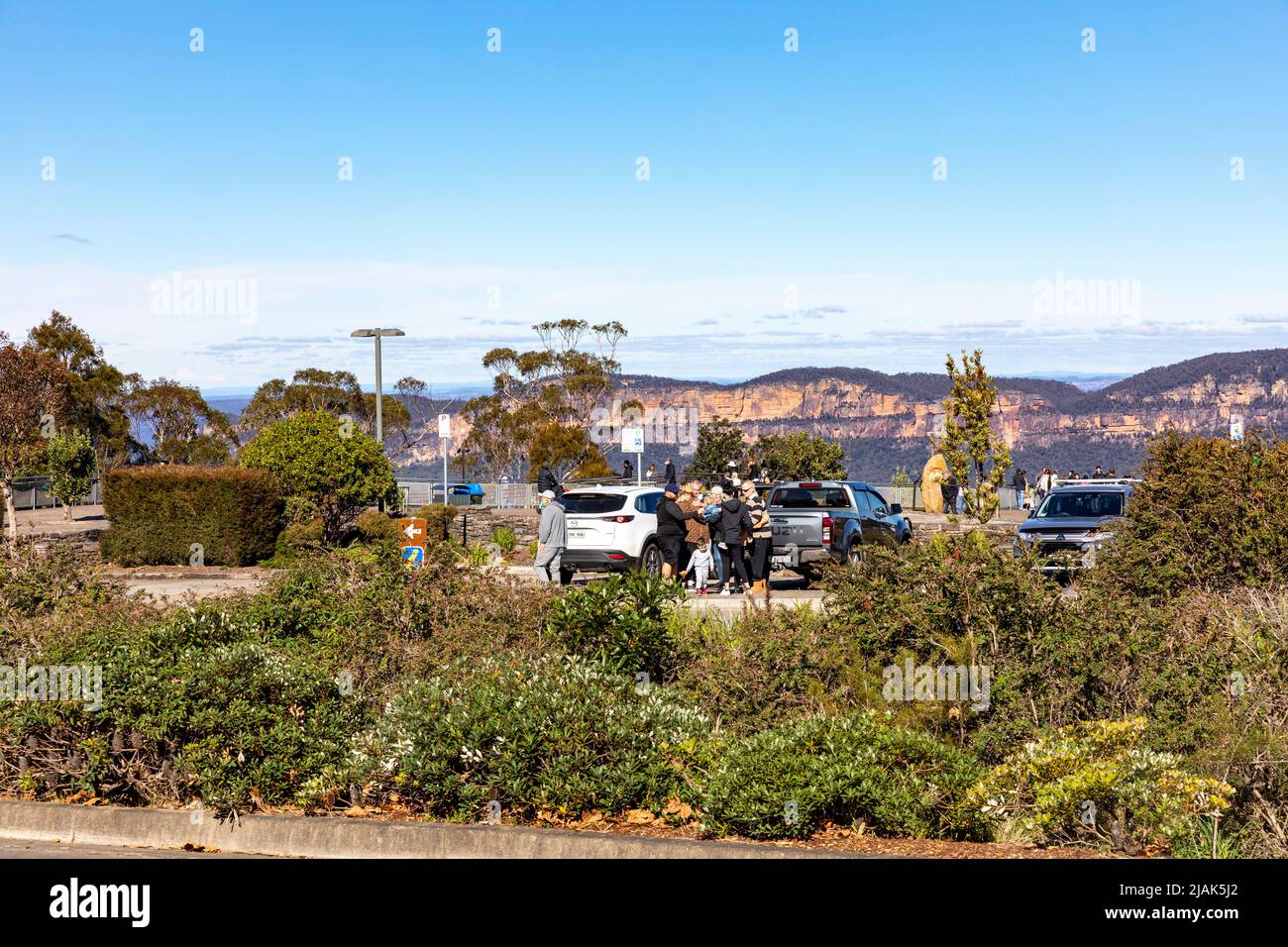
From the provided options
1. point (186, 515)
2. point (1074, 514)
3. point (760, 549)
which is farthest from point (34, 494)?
point (1074, 514)

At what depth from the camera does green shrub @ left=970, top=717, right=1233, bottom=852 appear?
21.5ft

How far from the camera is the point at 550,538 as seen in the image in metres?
19.4

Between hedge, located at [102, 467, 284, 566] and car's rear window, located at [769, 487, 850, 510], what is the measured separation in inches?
406

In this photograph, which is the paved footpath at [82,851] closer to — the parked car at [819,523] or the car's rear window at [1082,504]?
the parked car at [819,523]

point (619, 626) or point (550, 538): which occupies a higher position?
point (619, 626)

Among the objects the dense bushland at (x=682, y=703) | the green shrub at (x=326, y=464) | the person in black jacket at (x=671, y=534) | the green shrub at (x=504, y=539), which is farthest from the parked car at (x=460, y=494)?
the dense bushland at (x=682, y=703)

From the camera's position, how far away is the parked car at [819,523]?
73.6 feet

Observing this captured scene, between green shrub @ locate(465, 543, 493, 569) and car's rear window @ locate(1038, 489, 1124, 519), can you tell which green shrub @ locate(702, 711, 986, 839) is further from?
car's rear window @ locate(1038, 489, 1124, 519)

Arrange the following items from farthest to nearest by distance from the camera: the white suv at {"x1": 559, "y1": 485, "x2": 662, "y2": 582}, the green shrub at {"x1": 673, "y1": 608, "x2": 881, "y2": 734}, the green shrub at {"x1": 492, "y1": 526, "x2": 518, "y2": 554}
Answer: the green shrub at {"x1": 492, "y1": 526, "x2": 518, "y2": 554}, the white suv at {"x1": 559, "y1": 485, "x2": 662, "y2": 582}, the green shrub at {"x1": 673, "y1": 608, "x2": 881, "y2": 734}

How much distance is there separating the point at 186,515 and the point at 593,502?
29.4ft

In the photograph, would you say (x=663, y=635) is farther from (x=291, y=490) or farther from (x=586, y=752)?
(x=291, y=490)

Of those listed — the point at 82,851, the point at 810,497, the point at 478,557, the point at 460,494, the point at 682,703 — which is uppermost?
the point at 478,557

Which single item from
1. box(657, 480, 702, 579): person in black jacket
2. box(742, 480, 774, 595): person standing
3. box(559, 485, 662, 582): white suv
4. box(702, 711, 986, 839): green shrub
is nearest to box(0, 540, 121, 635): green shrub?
box(702, 711, 986, 839): green shrub

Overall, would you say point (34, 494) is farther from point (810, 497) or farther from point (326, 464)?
point (810, 497)
